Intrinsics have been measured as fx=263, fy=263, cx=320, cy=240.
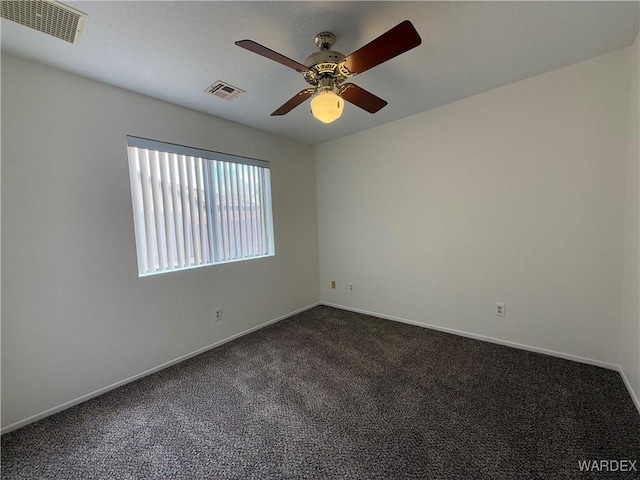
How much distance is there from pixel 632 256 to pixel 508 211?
0.83 metres

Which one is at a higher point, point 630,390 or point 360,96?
point 360,96

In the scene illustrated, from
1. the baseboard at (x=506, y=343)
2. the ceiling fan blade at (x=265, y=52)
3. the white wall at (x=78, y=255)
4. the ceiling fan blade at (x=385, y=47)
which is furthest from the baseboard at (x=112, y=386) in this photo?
the ceiling fan blade at (x=385, y=47)

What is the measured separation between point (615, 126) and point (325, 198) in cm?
284

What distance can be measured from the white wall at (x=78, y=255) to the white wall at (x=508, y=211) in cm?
207

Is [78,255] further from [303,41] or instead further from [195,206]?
[303,41]

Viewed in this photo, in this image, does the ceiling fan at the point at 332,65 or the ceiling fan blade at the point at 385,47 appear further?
the ceiling fan at the point at 332,65

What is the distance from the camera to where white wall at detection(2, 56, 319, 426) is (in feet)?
5.54

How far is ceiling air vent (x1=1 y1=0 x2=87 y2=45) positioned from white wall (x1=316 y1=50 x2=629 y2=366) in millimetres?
2694

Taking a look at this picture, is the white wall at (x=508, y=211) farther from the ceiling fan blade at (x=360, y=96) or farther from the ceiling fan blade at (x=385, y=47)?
the ceiling fan blade at (x=385, y=47)

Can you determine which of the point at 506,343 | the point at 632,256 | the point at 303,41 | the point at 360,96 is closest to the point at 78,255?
the point at 303,41

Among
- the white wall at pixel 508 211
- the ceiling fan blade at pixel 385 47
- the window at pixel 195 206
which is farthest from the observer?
the window at pixel 195 206

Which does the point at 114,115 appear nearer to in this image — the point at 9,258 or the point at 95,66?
the point at 95,66

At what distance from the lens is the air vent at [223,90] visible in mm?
2116

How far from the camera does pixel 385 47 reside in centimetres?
130
